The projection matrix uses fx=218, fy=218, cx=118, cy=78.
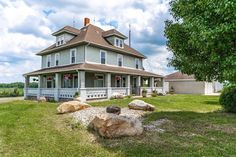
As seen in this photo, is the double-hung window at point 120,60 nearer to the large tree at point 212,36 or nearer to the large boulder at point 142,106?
the large boulder at point 142,106

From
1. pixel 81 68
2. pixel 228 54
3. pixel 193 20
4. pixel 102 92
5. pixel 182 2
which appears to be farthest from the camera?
pixel 102 92

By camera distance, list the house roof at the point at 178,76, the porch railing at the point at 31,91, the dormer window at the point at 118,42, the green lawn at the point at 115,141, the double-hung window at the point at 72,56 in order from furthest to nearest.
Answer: the house roof at the point at 178,76 → the dormer window at the point at 118,42 → the porch railing at the point at 31,91 → the double-hung window at the point at 72,56 → the green lawn at the point at 115,141

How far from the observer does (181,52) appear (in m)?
10.3

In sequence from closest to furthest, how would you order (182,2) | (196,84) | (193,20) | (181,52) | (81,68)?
(193,20), (182,2), (181,52), (81,68), (196,84)

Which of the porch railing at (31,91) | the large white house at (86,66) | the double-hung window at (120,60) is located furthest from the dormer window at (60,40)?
the double-hung window at (120,60)

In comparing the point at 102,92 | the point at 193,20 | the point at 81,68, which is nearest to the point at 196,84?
the point at 102,92

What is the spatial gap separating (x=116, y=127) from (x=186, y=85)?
32669 millimetres

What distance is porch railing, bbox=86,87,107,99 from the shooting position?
20.9 metres

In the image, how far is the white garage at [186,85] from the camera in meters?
36.4

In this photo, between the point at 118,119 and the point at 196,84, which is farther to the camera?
the point at 196,84

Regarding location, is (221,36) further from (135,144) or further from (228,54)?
(135,144)

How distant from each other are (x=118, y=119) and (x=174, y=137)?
1.99 m

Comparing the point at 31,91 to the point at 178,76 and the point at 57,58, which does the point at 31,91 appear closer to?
the point at 57,58

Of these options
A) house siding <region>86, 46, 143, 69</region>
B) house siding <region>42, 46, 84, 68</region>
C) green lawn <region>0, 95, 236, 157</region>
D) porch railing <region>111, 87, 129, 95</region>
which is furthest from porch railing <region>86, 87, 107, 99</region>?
green lawn <region>0, 95, 236, 157</region>
